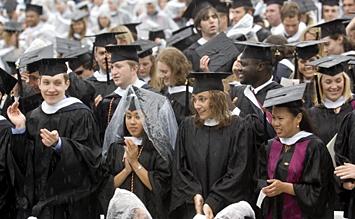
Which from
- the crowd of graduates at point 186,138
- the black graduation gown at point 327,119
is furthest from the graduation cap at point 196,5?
the black graduation gown at point 327,119

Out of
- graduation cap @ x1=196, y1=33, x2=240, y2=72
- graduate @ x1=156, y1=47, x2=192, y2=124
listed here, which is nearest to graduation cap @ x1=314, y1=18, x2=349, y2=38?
graduation cap @ x1=196, y1=33, x2=240, y2=72

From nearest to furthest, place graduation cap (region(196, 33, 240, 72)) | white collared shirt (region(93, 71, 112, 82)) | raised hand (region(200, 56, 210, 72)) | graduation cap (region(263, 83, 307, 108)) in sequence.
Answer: graduation cap (region(263, 83, 307, 108)), raised hand (region(200, 56, 210, 72)), graduation cap (region(196, 33, 240, 72)), white collared shirt (region(93, 71, 112, 82))

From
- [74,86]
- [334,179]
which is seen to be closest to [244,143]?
[334,179]

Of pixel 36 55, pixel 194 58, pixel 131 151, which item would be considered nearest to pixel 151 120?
pixel 131 151

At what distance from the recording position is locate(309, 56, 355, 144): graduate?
9.73m

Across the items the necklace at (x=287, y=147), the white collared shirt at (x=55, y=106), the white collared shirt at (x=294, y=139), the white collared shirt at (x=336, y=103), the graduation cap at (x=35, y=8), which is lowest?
A: the necklace at (x=287, y=147)

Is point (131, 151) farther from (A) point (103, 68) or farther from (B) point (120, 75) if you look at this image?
(A) point (103, 68)

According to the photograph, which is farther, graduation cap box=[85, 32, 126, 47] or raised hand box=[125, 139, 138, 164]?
graduation cap box=[85, 32, 126, 47]

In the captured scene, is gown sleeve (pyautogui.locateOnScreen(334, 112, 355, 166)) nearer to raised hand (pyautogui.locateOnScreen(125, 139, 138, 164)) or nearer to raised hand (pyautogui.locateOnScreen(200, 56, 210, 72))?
raised hand (pyautogui.locateOnScreen(125, 139, 138, 164))

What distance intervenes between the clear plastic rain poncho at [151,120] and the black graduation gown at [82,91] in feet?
5.37

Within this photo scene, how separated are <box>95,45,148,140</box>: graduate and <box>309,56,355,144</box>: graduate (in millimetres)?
1939

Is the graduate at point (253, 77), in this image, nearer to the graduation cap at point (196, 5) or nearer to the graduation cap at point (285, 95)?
the graduation cap at point (285, 95)

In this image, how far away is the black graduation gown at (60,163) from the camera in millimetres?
9695

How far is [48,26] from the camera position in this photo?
21.3 meters
